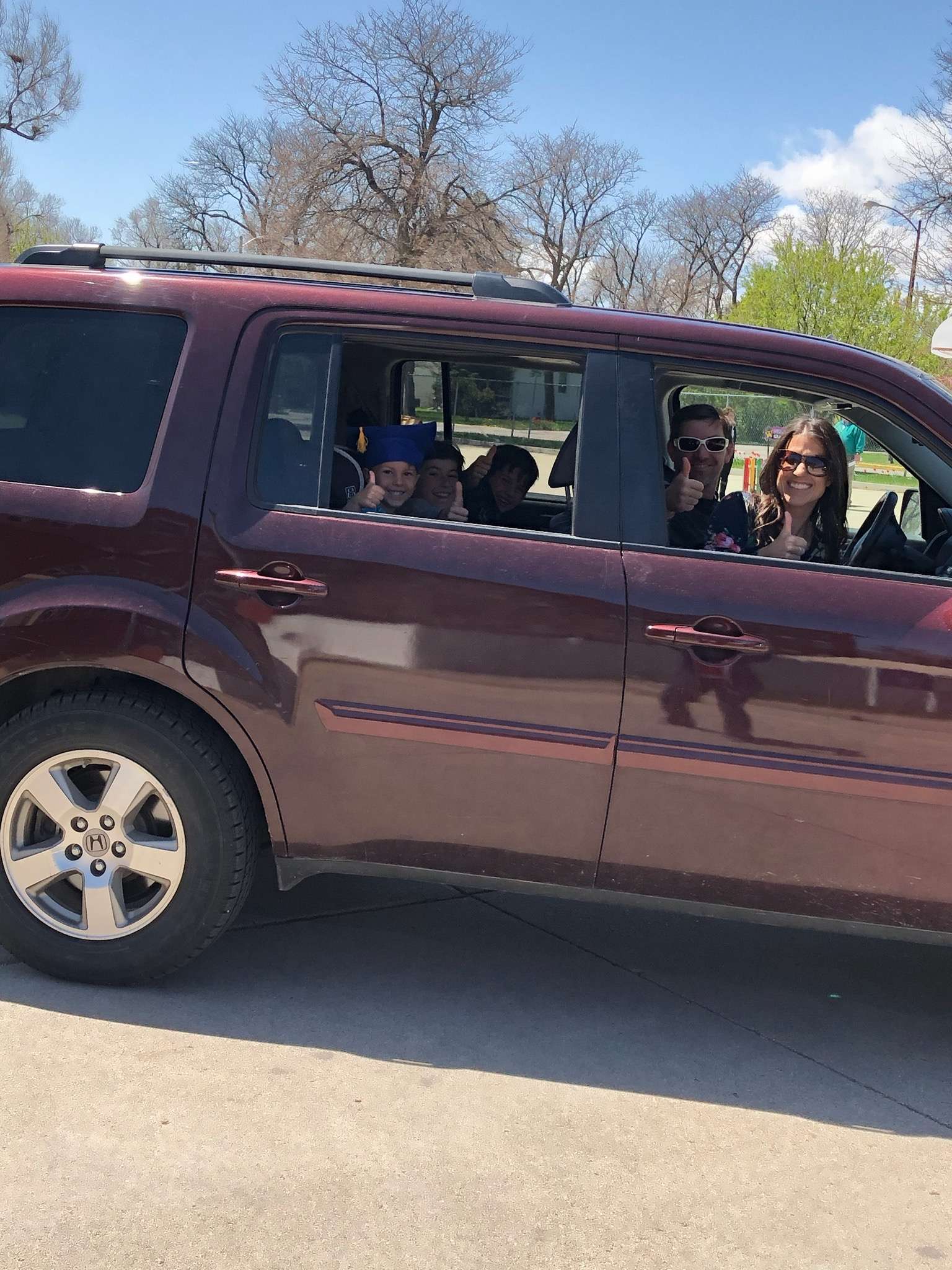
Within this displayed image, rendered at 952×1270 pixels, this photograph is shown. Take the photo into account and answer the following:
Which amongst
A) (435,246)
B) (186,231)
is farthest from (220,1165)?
(186,231)

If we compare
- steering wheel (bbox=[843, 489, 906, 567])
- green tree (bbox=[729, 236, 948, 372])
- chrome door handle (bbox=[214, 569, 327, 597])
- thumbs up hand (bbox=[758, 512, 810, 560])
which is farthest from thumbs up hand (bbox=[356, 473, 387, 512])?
green tree (bbox=[729, 236, 948, 372])

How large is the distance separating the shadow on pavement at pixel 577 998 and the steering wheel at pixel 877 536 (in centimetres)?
133

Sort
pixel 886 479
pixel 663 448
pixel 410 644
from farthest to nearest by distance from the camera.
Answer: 1. pixel 886 479
2. pixel 663 448
3. pixel 410 644

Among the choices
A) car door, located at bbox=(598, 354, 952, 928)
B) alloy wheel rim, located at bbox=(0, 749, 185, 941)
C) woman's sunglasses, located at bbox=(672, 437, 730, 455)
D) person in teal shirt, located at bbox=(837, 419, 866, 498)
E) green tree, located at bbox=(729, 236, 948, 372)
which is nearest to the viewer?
car door, located at bbox=(598, 354, 952, 928)

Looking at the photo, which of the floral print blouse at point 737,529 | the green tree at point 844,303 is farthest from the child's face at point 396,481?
the green tree at point 844,303

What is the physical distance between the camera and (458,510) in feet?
11.5

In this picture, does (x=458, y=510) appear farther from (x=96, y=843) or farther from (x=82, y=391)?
(x=96, y=843)

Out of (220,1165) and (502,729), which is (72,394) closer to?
(502,729)

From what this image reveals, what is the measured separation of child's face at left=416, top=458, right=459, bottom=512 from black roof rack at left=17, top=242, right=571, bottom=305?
0.58m

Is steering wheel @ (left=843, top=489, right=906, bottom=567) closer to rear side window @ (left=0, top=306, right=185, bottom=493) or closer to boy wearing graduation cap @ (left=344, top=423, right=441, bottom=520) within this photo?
boy wearing graduation cap @ (left=344, top=423, right=441, bottom=520)

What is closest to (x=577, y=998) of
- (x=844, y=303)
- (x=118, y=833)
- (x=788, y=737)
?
(x=788, y=737)

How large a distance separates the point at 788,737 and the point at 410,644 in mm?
959

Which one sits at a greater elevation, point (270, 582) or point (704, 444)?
point (704, 444)

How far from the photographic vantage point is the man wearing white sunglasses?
11.3 ft
